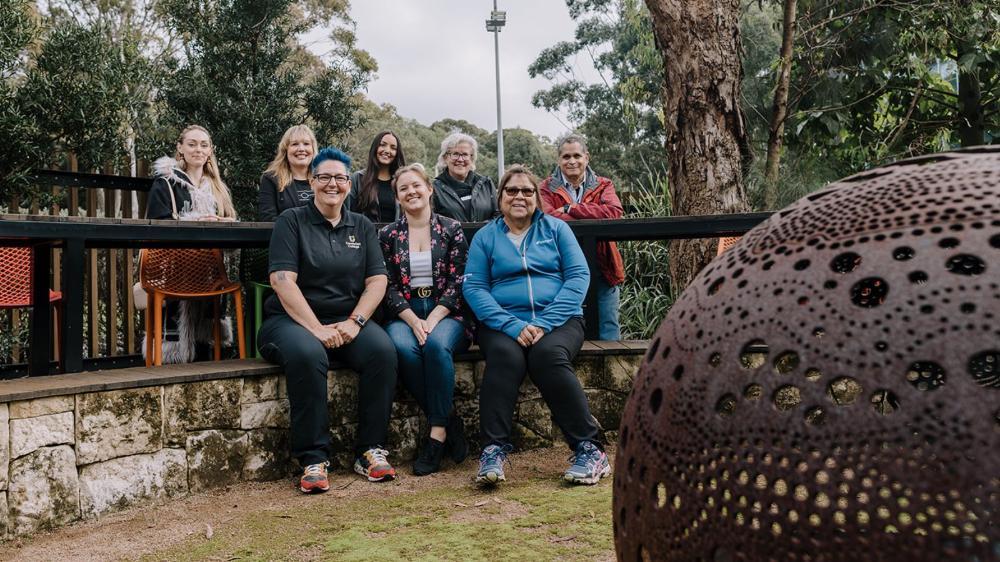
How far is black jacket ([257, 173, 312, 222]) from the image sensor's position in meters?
5.72

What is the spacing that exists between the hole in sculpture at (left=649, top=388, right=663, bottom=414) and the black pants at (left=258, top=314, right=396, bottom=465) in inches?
117

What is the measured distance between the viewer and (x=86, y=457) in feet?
13.1

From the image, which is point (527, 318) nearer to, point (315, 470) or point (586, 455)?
point (586, 455)

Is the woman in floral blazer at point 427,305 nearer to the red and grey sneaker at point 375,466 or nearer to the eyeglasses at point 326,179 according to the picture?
the red and grey sneaker at point 375,466

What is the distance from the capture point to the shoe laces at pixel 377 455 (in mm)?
4555

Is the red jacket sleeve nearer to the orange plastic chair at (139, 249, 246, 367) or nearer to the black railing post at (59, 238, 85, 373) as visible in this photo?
the orange plastic chair at (139, 249, 246, 367)

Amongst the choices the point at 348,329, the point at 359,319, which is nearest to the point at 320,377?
the point at 348,329

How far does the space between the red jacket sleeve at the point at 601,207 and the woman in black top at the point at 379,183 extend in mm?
1336

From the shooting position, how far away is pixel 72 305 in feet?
14.3

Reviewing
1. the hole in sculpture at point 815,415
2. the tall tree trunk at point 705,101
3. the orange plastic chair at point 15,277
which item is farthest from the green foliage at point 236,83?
the hole in sculpture at point 815,415

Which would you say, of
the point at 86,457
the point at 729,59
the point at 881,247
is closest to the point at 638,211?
the point at 729,59

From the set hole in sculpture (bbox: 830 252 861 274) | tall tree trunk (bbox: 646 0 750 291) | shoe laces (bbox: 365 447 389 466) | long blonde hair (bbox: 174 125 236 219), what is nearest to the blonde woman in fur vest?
long blonde hair (bbox: 174 125 236 219)

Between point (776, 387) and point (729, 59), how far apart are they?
542 cm

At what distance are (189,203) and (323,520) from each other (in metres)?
2.70
